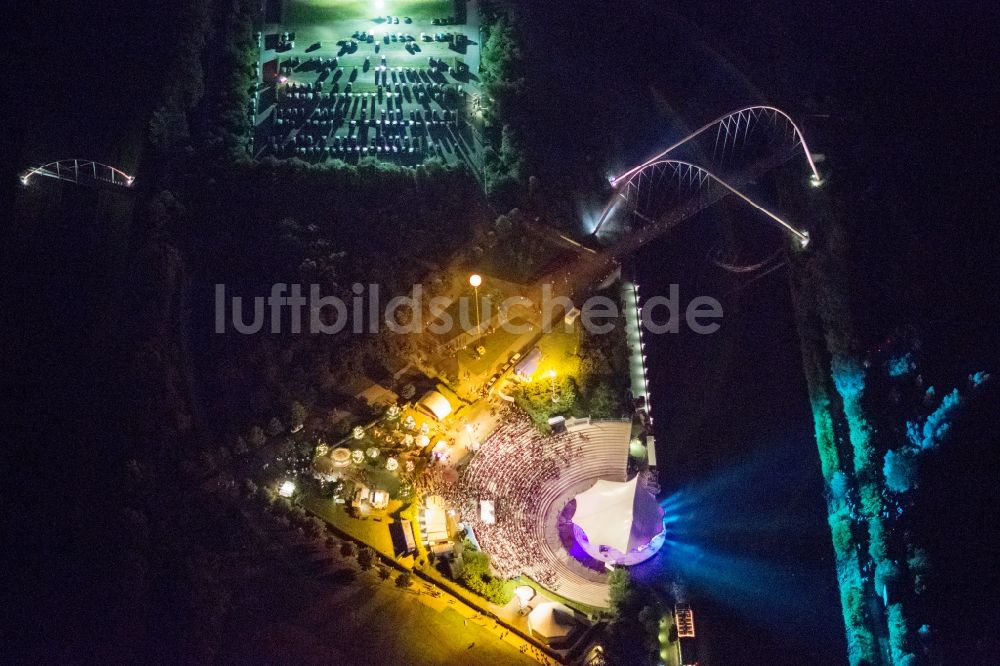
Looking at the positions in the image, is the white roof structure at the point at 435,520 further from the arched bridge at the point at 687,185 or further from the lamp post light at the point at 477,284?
the arched bridge at the point at 687,185

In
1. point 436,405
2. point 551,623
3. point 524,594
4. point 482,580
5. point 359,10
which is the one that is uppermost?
point 359,10

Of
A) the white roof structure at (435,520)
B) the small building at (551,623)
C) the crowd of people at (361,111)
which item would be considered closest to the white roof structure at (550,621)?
the small building at (551,623)

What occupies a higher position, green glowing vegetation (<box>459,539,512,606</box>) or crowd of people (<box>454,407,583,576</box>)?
crowd of people (<box>454,407,583,576</box>)

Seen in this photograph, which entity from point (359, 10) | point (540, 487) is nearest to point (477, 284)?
point (540, 487)

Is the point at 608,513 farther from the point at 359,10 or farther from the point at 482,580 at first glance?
the point at 359,10

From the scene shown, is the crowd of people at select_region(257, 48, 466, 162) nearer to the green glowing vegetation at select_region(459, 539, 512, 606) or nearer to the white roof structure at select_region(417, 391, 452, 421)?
the white roof structure at select_region(417, 391, 452, 421)

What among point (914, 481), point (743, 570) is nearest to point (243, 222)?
point (743, 570)

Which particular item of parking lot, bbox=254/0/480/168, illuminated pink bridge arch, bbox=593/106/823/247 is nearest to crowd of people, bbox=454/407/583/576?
illuminated pink bridge arch, bbox=593/106/823/247

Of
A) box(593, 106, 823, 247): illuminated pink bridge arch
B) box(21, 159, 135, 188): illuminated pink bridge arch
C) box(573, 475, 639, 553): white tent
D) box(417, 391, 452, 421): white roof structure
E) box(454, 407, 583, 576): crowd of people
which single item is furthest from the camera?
box(593, 106, 823, 247): illuminated pink bridge arch
